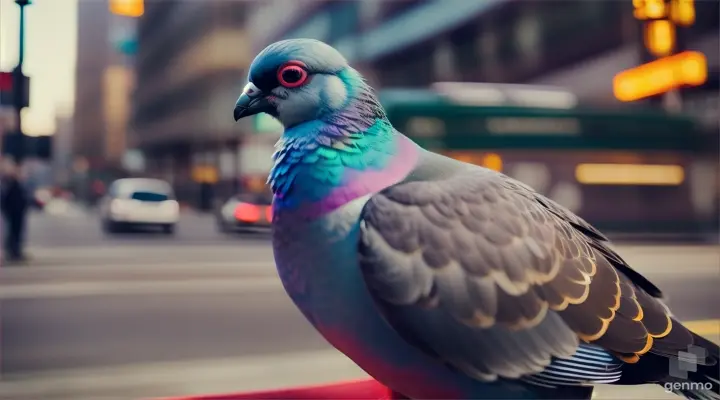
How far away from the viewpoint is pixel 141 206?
652 inches

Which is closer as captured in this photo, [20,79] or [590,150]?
[20,79]

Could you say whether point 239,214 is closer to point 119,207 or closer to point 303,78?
point 119,207

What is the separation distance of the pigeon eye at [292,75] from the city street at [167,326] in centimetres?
85

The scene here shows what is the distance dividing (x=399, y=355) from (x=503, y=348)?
0.16 m

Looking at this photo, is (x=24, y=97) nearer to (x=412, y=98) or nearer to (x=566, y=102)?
(x=412, y=98)

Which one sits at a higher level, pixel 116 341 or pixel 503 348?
pixel 503 348

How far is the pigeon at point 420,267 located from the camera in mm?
1030

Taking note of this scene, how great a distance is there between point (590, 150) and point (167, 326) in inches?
355

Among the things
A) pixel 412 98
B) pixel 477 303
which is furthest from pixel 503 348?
pixel 412 98

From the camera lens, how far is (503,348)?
104cm

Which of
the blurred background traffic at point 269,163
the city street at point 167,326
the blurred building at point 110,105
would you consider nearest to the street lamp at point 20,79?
the blurred background traffic at point 269,163

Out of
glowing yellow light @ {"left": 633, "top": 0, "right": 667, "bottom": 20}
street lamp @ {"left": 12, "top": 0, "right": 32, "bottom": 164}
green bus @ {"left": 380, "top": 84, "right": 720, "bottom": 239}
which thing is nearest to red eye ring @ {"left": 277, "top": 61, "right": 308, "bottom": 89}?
street lamp @ {"left": 12, "top": 0, "right": 32, "bottom": 164}

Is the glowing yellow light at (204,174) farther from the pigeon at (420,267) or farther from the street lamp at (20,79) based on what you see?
the pigeon at (420,267)

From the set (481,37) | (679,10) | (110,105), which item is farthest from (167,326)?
(110,105)
